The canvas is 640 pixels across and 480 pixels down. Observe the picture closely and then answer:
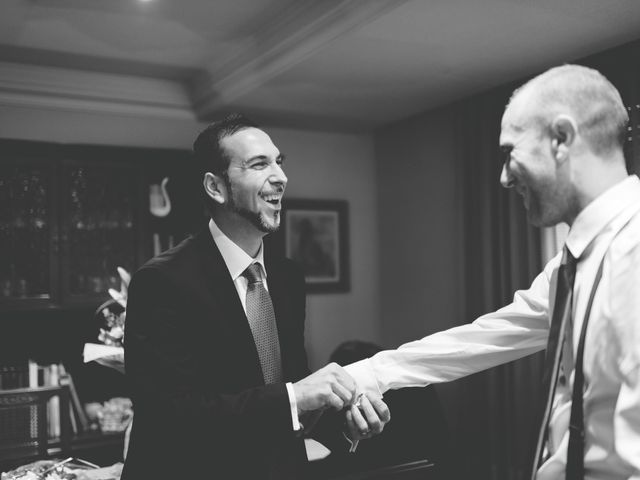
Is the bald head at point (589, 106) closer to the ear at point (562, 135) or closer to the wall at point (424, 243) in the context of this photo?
the ear at point (562, 135)

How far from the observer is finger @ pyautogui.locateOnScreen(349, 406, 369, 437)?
1645 millimetres

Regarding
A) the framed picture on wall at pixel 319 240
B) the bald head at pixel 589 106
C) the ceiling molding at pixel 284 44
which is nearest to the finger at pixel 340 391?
the bald head at pixel 589 106

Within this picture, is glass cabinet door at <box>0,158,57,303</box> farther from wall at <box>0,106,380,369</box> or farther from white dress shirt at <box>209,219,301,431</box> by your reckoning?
white dress shirt at <box>209,219,301,431</box>

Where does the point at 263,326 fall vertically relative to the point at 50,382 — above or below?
above

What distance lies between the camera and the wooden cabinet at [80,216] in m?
3.60

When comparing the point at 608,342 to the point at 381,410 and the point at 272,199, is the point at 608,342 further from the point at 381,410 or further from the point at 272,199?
the point at 272,199

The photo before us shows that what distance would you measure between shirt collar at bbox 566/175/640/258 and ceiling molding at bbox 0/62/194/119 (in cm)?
369

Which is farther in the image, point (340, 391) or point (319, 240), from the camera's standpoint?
point (319, 240)

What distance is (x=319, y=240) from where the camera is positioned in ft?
16.2

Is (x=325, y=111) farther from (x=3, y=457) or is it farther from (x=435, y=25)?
(x=3, y=457)

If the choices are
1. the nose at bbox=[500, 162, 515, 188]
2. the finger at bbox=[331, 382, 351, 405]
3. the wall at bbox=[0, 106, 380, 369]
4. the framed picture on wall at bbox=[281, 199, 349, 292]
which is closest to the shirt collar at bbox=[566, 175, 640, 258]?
the nose at bbox=[500, 162, 515, 188]

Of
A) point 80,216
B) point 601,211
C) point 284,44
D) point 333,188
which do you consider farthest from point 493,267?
point 601,211

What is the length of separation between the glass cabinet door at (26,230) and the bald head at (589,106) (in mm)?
3251

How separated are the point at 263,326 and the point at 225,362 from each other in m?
0.15
